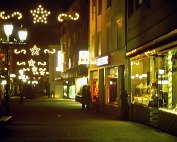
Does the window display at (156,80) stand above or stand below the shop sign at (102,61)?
below

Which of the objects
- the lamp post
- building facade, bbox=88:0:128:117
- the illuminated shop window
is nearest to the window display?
building facade, bbox=88:0:128:117

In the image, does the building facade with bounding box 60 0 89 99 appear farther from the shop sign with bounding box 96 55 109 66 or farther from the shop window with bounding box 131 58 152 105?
the shop window with bounding box 131 58 152 105

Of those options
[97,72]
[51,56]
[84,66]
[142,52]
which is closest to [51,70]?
[51,56]

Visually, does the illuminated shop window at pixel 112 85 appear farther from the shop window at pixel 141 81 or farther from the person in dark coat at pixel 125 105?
the person in dark coat at pixel 125 105

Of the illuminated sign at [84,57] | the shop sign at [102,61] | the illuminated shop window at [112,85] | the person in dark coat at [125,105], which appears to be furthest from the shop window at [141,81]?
the illuminated sign at [84,57]

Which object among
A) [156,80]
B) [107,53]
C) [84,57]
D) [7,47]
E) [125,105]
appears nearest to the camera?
[156,80]

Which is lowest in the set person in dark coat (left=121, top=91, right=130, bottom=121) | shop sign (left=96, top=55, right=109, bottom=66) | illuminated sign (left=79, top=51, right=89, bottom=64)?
person in dark coat (left=121, top=91, right=130, bottom=121)

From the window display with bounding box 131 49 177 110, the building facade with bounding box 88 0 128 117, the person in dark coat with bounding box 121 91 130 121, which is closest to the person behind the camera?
the window display with bounding box 131 49 177 110

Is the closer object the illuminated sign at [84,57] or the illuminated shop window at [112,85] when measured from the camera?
the illuminated shop window at [112,85]

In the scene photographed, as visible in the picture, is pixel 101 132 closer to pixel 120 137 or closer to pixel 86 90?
pixel 120 137

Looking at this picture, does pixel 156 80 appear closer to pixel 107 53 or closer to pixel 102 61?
pixel 107 53

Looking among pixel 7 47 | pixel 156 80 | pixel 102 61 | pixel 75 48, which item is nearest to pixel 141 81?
pixel 156 80

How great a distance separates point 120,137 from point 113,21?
48.6 ft

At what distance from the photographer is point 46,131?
1928 centimetres
